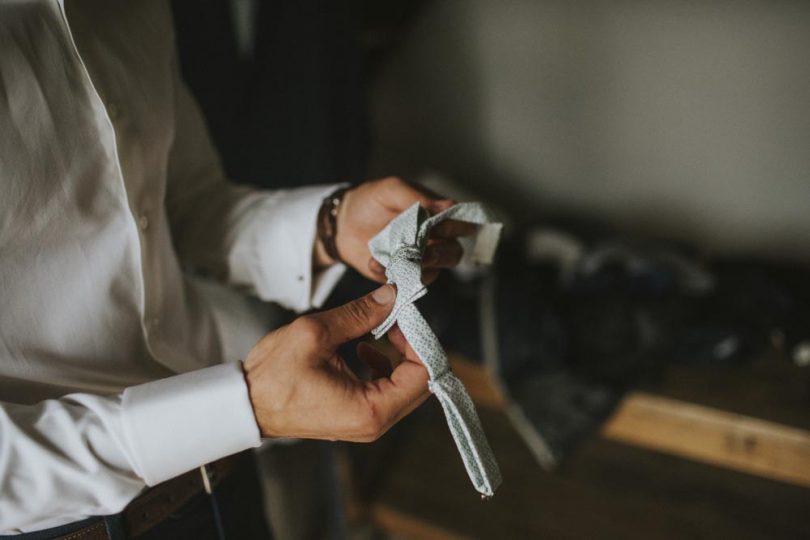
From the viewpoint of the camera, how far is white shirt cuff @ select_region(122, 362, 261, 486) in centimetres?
43

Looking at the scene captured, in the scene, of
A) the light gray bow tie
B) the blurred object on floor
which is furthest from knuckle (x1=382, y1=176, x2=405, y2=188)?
the blurred object on floor

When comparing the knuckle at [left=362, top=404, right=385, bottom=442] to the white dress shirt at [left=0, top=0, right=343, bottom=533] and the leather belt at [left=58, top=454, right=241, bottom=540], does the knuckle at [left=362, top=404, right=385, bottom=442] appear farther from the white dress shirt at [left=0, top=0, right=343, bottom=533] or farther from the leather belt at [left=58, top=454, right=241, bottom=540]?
the leather belt at [left=58, top=454, right=241, bottom=540]

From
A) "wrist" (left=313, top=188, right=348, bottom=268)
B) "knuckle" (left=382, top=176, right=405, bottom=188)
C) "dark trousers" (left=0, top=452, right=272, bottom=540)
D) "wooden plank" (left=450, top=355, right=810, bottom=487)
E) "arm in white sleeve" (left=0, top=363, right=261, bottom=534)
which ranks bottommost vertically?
"wooden plank" (left=450, top=355, right=810, bottom=487)

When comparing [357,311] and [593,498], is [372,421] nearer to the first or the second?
[357,311]

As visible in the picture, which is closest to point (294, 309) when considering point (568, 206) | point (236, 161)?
point (236, 161)

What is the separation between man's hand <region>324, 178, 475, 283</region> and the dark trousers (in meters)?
0.26

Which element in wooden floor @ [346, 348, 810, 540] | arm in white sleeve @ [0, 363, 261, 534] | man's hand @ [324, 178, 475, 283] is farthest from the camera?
wooden floor @ [346, 348, 810, 540]

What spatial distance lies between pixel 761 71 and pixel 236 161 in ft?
3.88

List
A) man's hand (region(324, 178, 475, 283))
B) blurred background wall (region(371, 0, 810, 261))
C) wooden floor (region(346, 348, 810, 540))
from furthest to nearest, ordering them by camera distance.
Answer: blurred background wall (region(371, 0, 810, 261)) < wooden floor (region(346, 348, 810, 540)) < man's hand (region(324, 178, 475, 283))

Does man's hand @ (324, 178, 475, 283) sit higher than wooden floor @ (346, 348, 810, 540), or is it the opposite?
man's hand @ (324, 178, 475, 283)

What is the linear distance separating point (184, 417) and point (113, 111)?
262 mm

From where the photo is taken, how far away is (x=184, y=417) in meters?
0.44

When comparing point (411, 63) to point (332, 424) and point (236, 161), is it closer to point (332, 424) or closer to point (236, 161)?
point (236, 161)

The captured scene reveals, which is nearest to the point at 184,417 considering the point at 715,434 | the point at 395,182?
the point at 395,182
